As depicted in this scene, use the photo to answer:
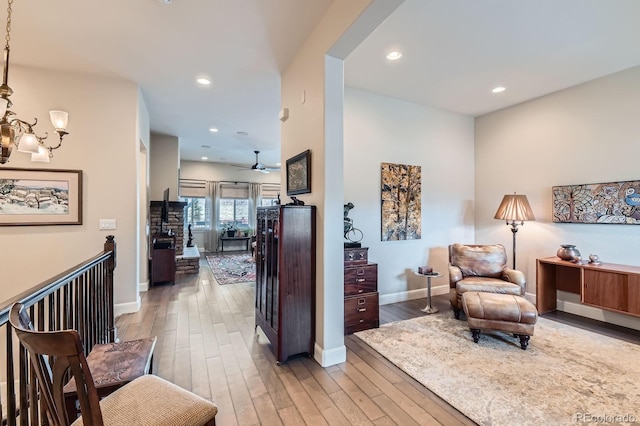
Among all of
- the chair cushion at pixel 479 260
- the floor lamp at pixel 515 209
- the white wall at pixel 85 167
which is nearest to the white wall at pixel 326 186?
the chair cushion at pixel 479 260

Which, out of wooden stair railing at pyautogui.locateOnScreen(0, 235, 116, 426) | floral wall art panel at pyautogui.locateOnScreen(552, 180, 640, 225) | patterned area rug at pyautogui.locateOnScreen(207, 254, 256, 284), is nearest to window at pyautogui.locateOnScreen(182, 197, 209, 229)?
patterned area rug at pyautogui.locateOnScreen(207, 254, 256, 284)

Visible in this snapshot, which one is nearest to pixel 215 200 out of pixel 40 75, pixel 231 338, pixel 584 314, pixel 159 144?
pixel 159 144

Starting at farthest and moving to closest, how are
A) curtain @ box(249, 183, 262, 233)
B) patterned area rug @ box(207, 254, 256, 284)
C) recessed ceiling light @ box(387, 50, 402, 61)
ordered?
curtain @ box(249, 183, 262, 233) < patterned area rug @ box(207, 254, 256, 284) < recessed ceiling light @ box(387, 50, 402, 61)

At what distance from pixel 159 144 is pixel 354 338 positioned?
18.9 ft

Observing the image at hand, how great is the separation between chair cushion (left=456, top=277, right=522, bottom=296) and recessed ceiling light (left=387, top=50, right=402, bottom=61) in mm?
2712

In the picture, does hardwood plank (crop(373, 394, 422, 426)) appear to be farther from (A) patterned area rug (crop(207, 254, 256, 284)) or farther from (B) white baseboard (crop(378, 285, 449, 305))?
(A) patterned area rug (crop(207, 254, 256, 284))

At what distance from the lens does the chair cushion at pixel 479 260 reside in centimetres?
376

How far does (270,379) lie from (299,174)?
1.83m

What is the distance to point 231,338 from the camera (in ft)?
9.82

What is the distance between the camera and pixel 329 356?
244cm

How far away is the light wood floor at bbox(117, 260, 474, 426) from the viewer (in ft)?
6.09

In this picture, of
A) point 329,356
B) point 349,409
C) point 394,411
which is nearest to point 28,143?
point 329,356

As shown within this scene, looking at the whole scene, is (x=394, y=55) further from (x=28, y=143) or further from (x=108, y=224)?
(x=108, y=224)

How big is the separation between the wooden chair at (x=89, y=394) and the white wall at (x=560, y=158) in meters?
4.61
